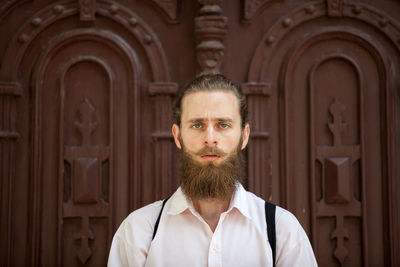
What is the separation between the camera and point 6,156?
269cm

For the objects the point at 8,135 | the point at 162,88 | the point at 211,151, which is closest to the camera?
the point at 211,151

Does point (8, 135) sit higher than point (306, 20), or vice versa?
point (306, 20)

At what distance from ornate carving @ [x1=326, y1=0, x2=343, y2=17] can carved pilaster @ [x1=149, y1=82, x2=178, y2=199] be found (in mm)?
1229

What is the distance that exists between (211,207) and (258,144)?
1004 millimetres

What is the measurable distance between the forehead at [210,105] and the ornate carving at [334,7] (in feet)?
4.58

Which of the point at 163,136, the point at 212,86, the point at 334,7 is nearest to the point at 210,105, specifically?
the point at 212,86

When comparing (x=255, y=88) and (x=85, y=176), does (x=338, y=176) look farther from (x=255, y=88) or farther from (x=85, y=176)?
(x=85, y=176)

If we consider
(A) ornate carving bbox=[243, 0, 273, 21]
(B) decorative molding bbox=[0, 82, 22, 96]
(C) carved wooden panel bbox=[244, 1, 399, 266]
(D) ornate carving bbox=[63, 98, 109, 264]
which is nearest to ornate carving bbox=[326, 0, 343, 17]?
(C) carved wooden panel bbox=[244, 1, 399, 266]

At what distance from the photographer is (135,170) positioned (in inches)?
108

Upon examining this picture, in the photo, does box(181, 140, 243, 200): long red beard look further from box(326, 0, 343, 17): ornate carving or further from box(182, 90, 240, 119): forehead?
box(326, 0, 343, 17): ornate carving

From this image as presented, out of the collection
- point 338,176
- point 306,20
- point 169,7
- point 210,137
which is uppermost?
point 169,7

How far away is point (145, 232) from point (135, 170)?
39.8 inches

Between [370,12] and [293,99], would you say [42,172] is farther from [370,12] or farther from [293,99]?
[370,12]

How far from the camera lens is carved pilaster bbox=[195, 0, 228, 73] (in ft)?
8.89
